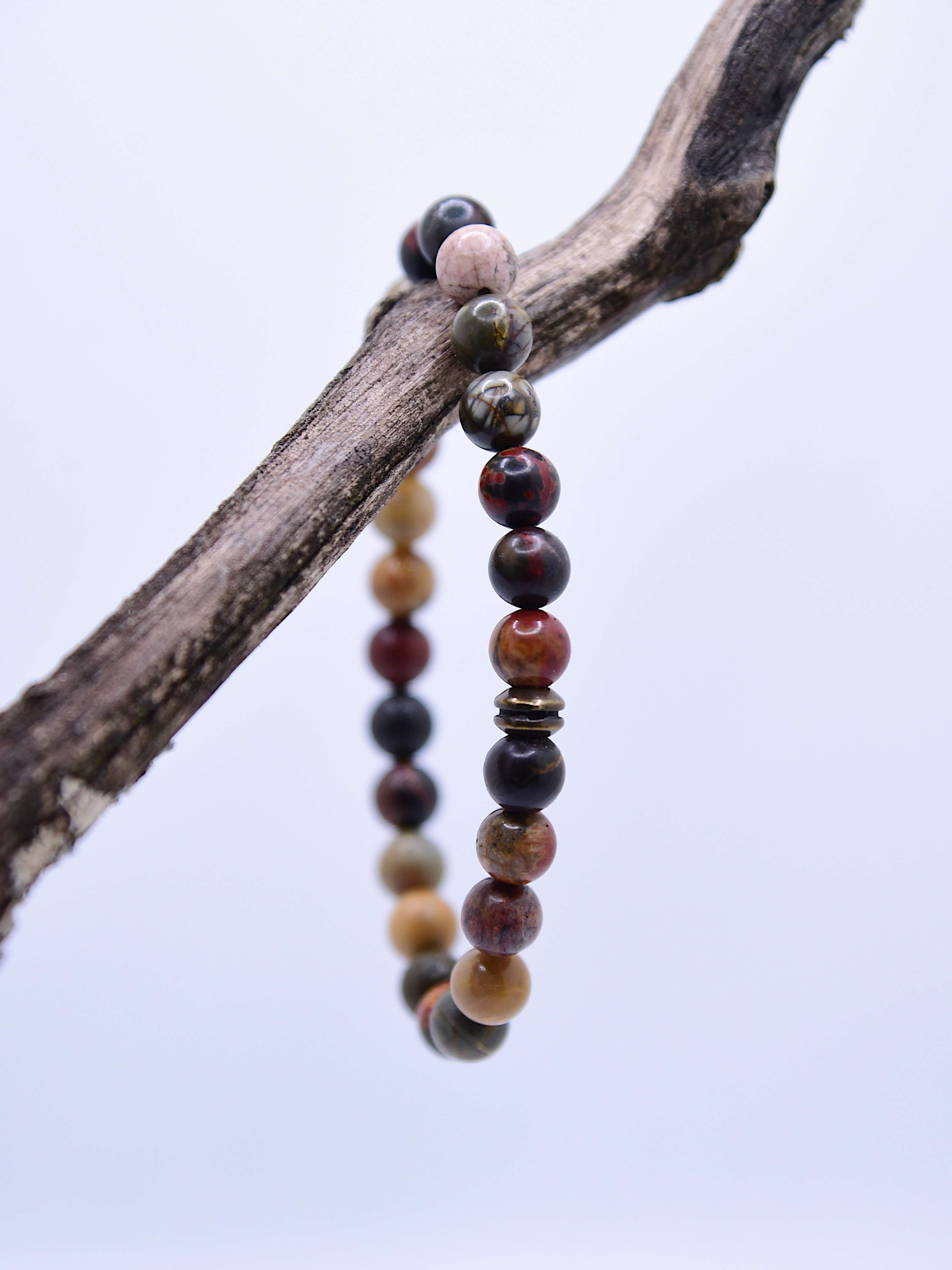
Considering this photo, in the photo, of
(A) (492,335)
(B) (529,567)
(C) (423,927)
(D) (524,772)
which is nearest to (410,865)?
(C) (423,927)

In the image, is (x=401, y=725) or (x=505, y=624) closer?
(x=505, y=624)

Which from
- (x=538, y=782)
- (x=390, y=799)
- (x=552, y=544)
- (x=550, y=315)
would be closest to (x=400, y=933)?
(x=390, y=799)

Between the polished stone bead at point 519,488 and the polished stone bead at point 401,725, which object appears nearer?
the polished stone bead at point 519,488

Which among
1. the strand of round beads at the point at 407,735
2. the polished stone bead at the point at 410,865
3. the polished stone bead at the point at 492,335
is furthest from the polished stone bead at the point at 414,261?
the polished stone bead at the point at 410,865

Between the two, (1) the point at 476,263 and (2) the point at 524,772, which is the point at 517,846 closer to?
(2) the point at 524,772

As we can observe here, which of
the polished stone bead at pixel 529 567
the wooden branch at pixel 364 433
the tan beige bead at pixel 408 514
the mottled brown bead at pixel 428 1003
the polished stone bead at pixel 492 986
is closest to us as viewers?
the wooden branch at pixel 364 433

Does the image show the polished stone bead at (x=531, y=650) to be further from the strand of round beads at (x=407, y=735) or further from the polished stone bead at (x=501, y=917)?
the strand of round beads at (x=407, y=735)
